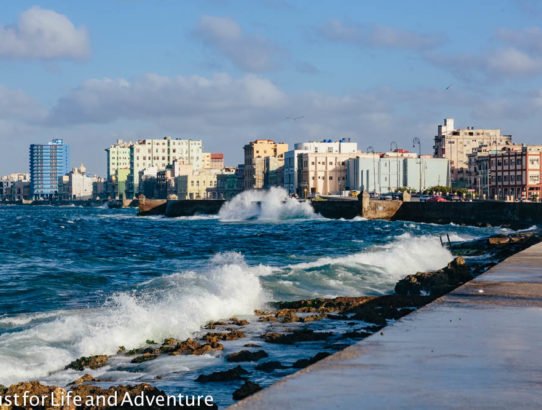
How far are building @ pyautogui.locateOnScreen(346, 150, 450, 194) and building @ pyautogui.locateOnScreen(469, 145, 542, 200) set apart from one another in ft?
31.5

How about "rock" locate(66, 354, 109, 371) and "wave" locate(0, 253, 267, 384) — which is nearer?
"rock" locate(66, 354, 109, 371)

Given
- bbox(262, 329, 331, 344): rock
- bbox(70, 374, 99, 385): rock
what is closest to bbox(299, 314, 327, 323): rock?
bbox(262, 329, 331, 344): rock

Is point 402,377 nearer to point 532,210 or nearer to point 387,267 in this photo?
point 387,267

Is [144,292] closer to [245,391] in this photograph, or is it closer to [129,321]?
[129,321]

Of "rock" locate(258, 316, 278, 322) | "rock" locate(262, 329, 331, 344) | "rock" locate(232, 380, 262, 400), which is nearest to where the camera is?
"rock" locate(232, 380, 262, 400)

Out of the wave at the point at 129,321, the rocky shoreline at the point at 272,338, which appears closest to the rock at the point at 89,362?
the rocky shoreline at the point at 272,338

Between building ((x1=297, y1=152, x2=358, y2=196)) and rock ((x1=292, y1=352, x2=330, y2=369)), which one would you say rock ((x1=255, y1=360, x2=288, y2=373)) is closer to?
rock ((x1=292, y1=352, x2=330, y2=369))

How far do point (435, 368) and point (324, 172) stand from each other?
152717 mm

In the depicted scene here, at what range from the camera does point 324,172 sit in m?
159

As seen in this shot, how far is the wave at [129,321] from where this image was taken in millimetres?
11422

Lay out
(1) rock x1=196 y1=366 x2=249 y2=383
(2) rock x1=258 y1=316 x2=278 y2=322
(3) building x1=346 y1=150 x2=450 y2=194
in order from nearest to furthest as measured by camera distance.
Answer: (1) rock x1=196 y1=366 x2=249 y2=383 → (2) rock x1=258 y1=316 x2=278 y2=322 → (3) building x1=346 y1=150 x2=450 y2=194

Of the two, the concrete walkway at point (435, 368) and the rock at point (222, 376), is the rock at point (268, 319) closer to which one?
the concrete walkway at point (435, 368)

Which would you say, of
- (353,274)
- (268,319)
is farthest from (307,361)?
(353,274)

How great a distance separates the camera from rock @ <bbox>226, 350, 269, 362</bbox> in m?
10.9
